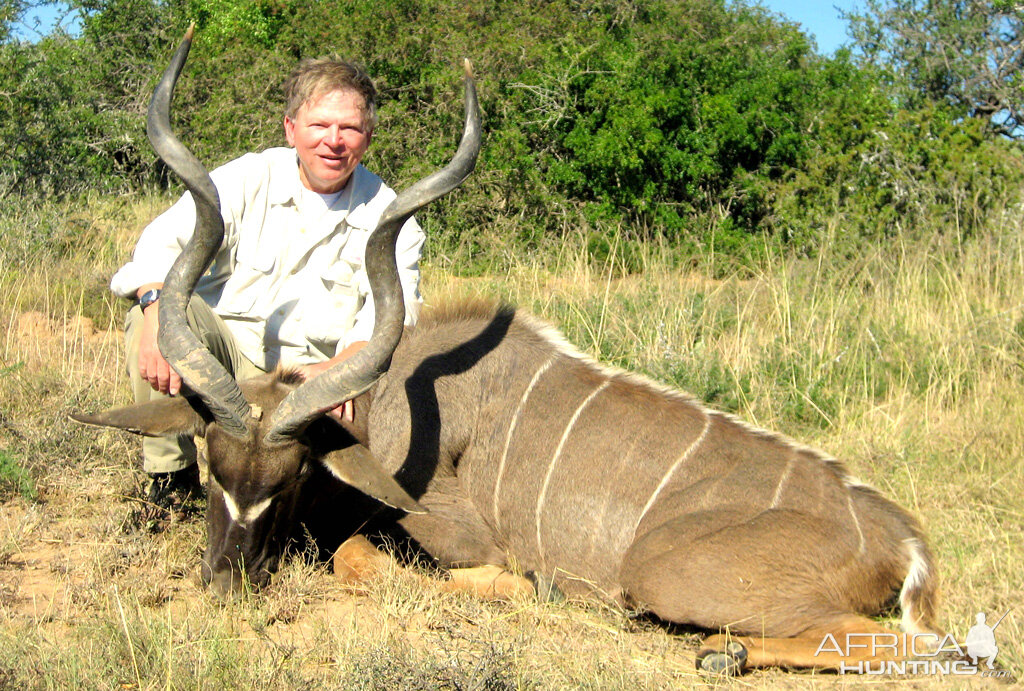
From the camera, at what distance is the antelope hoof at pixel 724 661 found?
276 centimetres

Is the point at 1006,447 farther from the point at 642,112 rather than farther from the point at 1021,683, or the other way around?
the point at 642,112

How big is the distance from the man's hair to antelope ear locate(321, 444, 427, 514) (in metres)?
1.25

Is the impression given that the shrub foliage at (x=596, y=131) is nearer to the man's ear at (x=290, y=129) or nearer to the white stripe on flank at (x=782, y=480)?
the white stripe on flank at (x=782, y=480)

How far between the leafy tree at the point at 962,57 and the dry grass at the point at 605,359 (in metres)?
5.25

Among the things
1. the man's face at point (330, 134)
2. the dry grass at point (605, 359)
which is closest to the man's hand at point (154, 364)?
the dry grass at point (605, 359)

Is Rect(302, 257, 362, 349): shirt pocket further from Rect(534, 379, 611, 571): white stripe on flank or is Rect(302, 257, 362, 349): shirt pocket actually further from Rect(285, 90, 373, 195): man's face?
Rect(534, 379, 611, 571): white stripe on flank

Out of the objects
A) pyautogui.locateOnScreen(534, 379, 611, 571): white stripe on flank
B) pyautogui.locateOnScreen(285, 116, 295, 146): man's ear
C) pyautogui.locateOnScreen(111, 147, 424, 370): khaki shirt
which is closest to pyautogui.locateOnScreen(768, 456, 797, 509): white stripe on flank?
pyautogui.locateOnScreen(534, 379, 611, 571): white stripe on flank

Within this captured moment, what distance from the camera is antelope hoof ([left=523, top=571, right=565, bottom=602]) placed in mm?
3195

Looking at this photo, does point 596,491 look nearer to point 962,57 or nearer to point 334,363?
point 334,363

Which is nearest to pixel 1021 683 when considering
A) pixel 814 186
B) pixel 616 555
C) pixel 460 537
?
pixel 616 555

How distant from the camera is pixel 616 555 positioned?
3205 millimetres

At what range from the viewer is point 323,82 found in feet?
11.5

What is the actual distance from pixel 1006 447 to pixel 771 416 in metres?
1.02

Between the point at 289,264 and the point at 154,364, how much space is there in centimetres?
70
